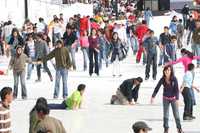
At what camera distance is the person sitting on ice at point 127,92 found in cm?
1841

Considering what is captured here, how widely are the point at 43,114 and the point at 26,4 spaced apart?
31624 mm

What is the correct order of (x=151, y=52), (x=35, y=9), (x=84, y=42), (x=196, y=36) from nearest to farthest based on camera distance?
(x=151, y=52) < (x=84, y=42) < (x=196, y=36) < (x=35, y=9)

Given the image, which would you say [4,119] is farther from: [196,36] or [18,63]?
[196,36]

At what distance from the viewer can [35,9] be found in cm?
4575

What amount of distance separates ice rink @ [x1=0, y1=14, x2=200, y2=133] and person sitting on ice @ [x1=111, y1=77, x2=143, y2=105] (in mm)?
182

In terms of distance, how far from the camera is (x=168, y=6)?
194ft

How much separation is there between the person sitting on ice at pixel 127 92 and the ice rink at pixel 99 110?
18cm

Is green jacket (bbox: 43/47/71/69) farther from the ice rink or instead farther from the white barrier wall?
the white barrier wall

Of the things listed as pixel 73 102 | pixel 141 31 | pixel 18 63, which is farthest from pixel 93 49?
pixel 73 102

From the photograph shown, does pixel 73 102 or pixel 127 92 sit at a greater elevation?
pixel 127 92

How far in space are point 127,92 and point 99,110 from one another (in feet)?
2.61

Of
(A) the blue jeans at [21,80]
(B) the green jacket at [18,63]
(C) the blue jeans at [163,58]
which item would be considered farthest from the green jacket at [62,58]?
(C) the blue jeans at [163,58]

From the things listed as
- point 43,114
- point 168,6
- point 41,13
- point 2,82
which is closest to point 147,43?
point 2,82

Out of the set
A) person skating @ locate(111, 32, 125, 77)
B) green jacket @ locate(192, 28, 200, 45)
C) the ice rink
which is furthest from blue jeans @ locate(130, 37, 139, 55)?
person skating @ locate(111, 32, 125, 77)
